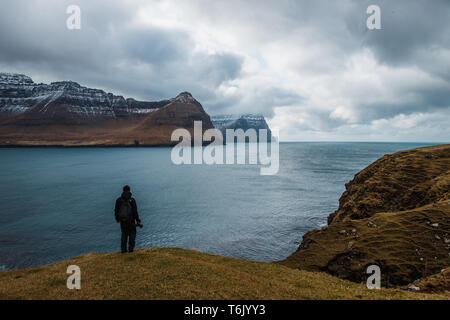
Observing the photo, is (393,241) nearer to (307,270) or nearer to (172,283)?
(307,270)

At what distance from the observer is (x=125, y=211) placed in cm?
1571

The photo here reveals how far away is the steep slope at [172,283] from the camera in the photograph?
11031mm

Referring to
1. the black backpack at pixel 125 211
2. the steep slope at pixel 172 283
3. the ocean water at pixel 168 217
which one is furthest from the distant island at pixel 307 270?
the ocean water at pixel 168 217

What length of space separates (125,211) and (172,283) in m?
6.08

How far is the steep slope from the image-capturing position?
36.2 feet

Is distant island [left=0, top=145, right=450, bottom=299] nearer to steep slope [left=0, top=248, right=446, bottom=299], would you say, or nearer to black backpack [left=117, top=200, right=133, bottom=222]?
steep slope [left=0, top=248, right=446, bottom=299]

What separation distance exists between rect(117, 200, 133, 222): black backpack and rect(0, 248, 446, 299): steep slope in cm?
273

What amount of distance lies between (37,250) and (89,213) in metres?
16.4

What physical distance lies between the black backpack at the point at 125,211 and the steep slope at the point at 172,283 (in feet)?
8.97

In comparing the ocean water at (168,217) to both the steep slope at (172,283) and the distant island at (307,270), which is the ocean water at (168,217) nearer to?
the distant island at (307,270)

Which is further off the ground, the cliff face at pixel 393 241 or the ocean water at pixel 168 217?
the cliff face at pixel 393 241

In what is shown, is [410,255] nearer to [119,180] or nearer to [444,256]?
[444,256]

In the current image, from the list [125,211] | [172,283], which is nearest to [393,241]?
[172,283]
